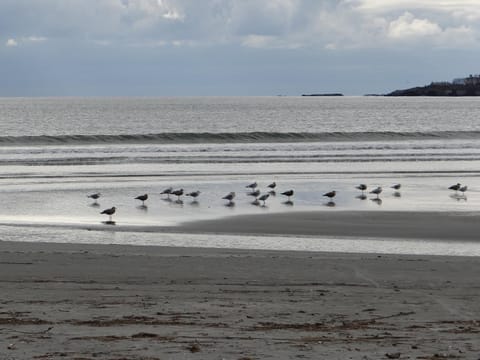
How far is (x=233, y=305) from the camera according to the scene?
9.60 meters

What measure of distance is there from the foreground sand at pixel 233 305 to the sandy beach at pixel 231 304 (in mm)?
14

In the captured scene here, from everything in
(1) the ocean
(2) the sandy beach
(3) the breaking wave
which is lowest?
(3) the breaking wave

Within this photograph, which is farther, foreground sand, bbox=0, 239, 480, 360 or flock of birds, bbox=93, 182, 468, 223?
flock of birds, bbox=93, 182, 468, 223

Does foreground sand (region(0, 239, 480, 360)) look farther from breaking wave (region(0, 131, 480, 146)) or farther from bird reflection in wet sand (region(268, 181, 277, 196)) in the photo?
breaking wave (region(0, 131, 480, 146))

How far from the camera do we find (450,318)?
908 centimetres

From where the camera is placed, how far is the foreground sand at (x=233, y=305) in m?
7.61

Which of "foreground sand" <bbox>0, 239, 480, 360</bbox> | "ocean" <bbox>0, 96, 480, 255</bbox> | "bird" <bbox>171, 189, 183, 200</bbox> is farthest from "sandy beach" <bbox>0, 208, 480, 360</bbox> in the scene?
"bird" <bbox>171, 189, 183, 200</bbox>

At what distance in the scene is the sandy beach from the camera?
7613 millimetres

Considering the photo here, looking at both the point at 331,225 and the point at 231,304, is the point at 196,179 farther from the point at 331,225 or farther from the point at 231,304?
the point at 231,304

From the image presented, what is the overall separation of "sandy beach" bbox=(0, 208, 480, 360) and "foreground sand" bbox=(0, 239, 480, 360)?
1 centimetres

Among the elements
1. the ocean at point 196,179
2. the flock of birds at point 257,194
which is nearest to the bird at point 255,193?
the flock of birds at point 257,194

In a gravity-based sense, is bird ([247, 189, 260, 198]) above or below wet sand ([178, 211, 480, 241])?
below

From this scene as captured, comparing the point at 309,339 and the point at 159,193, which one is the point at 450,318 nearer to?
the point at 309,339

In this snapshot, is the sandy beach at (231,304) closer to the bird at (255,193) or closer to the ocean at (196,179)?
the ocean at (196,179)
